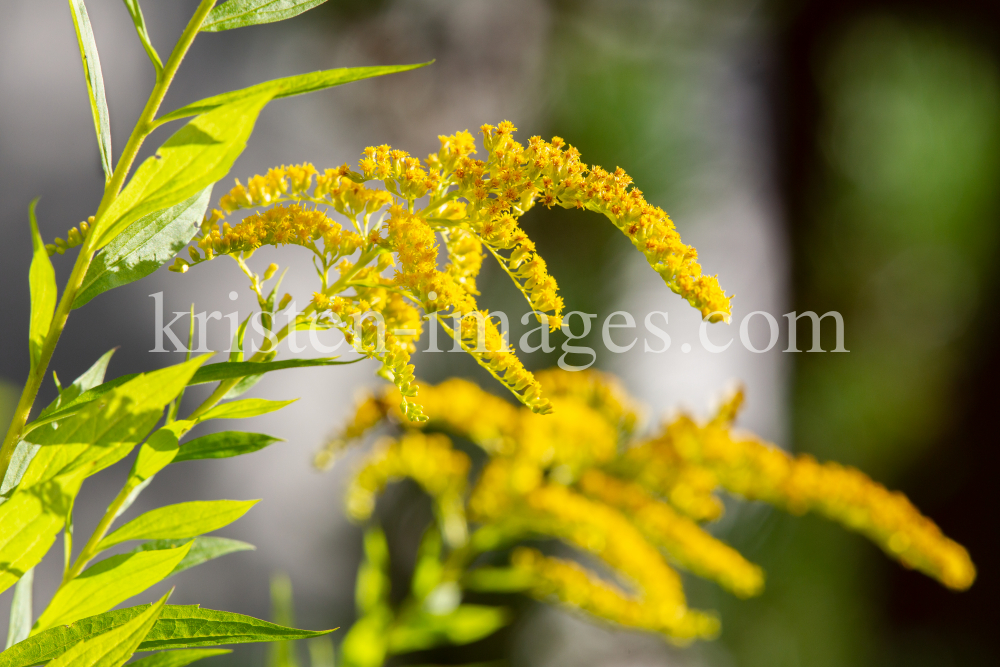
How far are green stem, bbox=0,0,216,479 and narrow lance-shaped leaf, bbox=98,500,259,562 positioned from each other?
0.04 metres

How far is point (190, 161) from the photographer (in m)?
0.17

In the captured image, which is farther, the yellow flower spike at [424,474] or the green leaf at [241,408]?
the yellow flower spike at [424,474]

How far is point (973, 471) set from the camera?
1382 millimetres

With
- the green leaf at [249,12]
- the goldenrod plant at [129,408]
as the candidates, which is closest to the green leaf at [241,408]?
the goldenrod plant at [129,408]

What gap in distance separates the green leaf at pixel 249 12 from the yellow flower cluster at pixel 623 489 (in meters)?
0.35

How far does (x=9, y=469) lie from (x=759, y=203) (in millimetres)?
1536

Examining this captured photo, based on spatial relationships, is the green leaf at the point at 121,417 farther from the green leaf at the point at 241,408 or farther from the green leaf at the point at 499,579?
the green leaf at the point at 499,579

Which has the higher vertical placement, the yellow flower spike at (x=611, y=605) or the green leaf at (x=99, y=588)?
the yellow flower spike at (x=611, y=605)

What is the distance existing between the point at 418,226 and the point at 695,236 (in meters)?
1.14

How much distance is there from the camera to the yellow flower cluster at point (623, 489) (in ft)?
1.74

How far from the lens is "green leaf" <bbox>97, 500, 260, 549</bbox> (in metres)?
0.21

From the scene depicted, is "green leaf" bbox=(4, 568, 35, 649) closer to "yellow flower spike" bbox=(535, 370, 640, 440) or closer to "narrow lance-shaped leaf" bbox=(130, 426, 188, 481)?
"narrow lance-shaped leaf" bbox=(130, 426, 188, 481)

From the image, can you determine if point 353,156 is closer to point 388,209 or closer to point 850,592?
point 388,209

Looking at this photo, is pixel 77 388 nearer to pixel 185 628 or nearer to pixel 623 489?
pixel 185 628
